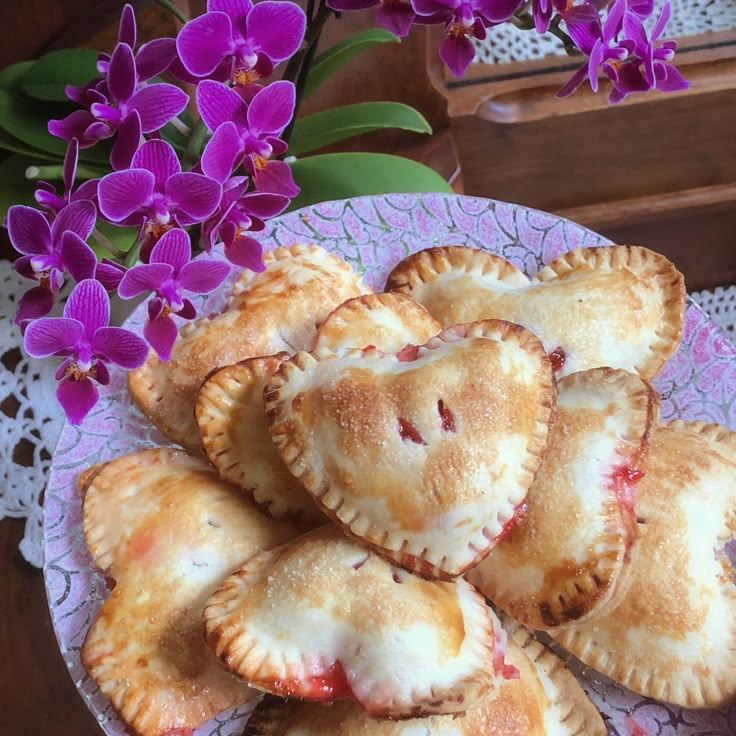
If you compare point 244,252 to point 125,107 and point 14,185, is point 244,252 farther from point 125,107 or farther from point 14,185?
point 14,185

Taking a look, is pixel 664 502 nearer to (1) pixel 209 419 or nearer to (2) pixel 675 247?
(1) pixel 209 419

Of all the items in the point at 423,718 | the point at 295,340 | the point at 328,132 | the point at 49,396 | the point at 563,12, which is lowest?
the point at 423,718

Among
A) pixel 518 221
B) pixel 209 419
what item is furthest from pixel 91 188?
pixel 518 221

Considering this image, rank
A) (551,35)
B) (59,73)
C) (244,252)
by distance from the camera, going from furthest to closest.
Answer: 1. (551,35)
2. (59,73)
3. (244,252)

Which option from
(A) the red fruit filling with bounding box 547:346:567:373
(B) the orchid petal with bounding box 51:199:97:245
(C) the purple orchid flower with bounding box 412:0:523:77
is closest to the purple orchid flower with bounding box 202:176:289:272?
(B) the orchid petal with bounding box 51:199:97:245

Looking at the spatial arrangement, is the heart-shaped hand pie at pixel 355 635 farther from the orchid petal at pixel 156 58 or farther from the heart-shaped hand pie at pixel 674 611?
the orchid petal at pixel 156 58

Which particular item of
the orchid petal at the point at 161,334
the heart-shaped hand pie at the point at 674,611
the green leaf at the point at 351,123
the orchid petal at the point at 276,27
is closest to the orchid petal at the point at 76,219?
the orchid petal at the point at 161,334

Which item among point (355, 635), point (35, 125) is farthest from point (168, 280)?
point (35, 125)
